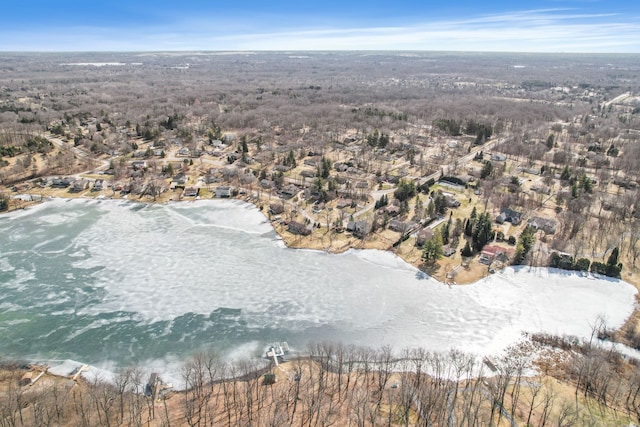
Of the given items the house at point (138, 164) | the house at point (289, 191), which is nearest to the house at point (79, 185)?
the house at point (138, 164)

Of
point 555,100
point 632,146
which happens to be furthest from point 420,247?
point 555,100

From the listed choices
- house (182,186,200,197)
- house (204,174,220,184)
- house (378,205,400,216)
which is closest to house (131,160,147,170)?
house (204,174,220,184)

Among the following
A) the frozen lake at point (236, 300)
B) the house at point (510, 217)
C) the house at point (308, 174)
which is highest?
the house at point (308, 174)

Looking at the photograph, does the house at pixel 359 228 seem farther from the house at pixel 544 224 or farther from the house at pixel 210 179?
the house at pixel 210 179

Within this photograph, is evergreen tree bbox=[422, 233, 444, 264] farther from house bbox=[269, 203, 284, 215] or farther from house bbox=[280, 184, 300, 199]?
house bbox=[280, 184, 300, 199]

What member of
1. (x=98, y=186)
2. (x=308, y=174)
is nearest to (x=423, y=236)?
(x=308, y=174)

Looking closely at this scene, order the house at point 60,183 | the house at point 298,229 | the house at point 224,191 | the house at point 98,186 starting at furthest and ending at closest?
1. the house at point 60,183
2. the house at point 98,186
3. the house at point 224,191
4. the house at point 298,229

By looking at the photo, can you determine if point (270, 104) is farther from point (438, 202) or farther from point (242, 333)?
point (242, 333)

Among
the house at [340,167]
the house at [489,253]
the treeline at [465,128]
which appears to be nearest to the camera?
the house at [489,253]
